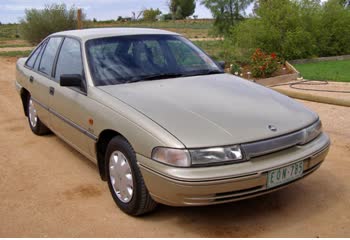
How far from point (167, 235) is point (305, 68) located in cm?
1066

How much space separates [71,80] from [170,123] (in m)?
1.34

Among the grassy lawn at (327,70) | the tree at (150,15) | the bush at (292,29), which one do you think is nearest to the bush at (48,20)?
the bush at (292,29)

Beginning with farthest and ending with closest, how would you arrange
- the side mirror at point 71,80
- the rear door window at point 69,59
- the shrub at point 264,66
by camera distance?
1. the shrub at point 264,66
2. the rear door window at point 69,59
3. the side mirror at point 71,80

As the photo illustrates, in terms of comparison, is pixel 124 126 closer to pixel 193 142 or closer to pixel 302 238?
pixel 193 142

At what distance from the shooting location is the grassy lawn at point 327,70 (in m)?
10.8

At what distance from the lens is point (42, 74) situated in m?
5.11

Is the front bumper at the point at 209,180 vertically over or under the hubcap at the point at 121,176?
Answer: over

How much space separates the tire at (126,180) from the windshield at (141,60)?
2.48ft

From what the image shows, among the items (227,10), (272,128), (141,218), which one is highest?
→ (227,10)

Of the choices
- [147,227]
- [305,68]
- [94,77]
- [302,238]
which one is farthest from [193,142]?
[305,68]

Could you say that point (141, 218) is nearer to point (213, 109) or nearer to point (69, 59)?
point (213, 109)

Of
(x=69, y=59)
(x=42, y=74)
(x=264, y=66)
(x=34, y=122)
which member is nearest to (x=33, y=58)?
(x=42, y=74)

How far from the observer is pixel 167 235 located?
3117mm

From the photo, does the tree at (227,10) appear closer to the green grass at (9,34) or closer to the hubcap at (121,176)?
the hubcap at (121,176)
